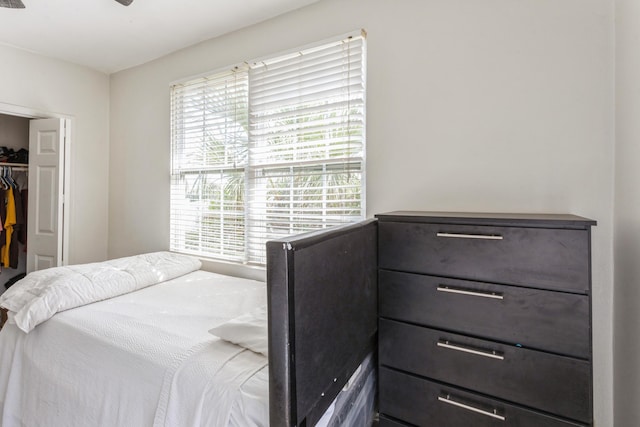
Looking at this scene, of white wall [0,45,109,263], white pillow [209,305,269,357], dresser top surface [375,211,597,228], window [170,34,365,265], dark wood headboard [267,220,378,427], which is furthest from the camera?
white wall [0,45,109,263]

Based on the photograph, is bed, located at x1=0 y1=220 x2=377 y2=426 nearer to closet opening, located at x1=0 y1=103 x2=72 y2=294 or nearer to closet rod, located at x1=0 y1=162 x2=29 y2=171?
closet opening, located at x1=0 y1=103 x2=72 y2=294

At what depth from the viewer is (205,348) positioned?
3.99 ft

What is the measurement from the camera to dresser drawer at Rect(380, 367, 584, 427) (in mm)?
1106

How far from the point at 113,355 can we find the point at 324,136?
1.61 metres

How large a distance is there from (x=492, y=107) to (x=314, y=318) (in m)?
1.41

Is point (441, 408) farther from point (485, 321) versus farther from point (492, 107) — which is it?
point (492, 107)

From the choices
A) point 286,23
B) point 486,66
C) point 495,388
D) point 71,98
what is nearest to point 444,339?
point 495,388

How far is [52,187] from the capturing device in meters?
2.80

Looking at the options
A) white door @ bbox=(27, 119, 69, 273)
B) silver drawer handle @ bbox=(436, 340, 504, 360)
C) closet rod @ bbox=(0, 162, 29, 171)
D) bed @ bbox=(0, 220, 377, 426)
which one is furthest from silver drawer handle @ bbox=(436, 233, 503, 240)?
closet rod @ bbox=(0, 162, 29, 171)

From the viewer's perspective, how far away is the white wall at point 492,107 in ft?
4.50

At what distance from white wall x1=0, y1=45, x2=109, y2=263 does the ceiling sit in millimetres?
176

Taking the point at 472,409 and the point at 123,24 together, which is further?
the point at 123,24

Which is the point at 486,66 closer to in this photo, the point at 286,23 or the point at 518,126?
the point at 518,126

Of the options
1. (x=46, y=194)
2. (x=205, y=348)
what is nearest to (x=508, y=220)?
(x=205, y=348)
